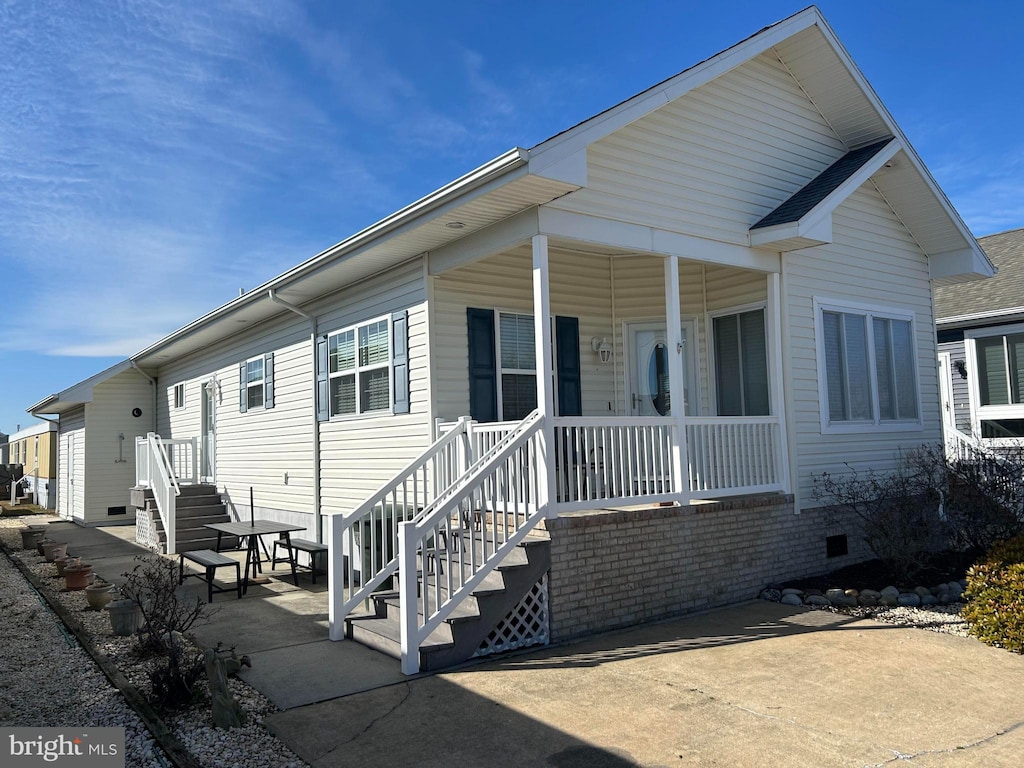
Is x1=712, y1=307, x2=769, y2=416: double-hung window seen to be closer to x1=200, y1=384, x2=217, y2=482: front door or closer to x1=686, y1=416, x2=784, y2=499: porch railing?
x1=686, y1=416, x2=784, y2=499: porch railing

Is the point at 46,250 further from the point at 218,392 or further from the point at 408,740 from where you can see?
the point at 408,740

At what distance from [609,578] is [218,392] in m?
10.7

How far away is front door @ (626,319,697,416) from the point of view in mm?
10188

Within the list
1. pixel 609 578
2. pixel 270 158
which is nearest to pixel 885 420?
pixel 609 578

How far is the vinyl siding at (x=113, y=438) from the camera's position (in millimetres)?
18500

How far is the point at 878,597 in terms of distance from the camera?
8023 millimetres

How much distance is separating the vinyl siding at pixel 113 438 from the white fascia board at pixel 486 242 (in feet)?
44.7

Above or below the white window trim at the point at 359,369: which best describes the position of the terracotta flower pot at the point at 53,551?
below

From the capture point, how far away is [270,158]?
20094 millimetres

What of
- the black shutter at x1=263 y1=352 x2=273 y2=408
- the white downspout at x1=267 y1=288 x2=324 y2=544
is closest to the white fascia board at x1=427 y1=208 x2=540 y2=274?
the white downspout at x1=267 y1=288 x2=324 y2=544

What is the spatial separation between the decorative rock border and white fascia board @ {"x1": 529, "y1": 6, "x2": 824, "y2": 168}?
5346 mm

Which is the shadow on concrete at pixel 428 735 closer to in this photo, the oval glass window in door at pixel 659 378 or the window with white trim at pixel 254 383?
the oval glass window in door at pixel 659 378

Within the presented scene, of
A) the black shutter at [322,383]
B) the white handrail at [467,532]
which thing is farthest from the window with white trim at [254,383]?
the white handrail at [467,532]

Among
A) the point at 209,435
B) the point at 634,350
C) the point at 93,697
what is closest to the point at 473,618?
the point at 93,697
